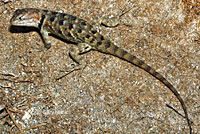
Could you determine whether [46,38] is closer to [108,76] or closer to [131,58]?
[108,76]

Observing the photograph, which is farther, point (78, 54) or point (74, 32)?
point (78, 54)

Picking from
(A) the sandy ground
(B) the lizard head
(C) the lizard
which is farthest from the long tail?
(B) the lizard head

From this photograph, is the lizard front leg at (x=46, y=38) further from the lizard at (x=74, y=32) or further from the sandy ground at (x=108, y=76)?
the sandy ground at (x=108, y=76)

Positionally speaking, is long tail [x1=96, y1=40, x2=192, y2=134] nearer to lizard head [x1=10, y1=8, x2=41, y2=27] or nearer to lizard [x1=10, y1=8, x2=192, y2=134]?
lizard [x1=10, y1=8, x2=192, y2=134]

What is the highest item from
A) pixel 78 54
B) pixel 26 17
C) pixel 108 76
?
pixel 26 17

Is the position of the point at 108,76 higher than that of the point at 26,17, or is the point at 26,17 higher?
the point at 26,17

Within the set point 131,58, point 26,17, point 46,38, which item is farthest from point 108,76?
point 26,17

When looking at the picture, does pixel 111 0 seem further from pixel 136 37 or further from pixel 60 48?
pixel 60 48

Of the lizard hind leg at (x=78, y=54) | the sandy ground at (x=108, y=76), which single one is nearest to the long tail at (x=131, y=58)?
the sandy ground at (x=108, y=76)
